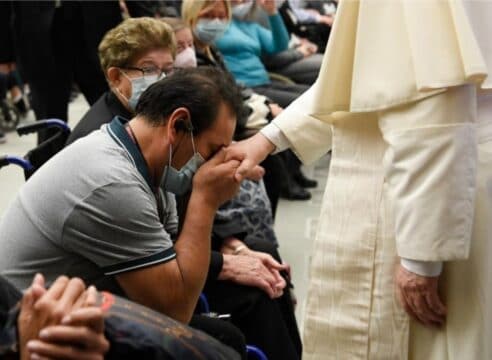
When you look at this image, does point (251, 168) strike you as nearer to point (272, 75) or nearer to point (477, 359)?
point (477, 359)

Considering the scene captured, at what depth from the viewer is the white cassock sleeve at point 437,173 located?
1184 millimetres

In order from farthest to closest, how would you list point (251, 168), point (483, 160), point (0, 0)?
point (0, 0) < point (251, 168) < point (483, 160)

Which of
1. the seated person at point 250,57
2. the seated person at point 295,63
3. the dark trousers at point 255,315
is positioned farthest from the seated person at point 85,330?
the seated person at point 295,63

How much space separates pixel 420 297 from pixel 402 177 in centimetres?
22

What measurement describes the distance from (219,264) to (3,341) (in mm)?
1042

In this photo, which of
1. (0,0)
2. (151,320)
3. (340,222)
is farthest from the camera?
(0,0)

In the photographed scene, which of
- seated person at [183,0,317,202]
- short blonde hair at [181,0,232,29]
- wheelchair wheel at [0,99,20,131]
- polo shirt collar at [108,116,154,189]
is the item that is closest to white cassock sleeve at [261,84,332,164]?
polo shirt collar at [108,116,154,189]

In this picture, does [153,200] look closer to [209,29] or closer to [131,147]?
[131,147]

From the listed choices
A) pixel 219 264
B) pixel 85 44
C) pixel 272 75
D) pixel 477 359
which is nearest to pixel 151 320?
pixel 477 359

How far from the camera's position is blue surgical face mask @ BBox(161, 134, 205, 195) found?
1598 mm

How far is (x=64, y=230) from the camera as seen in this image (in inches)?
55.6

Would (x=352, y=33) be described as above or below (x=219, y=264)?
above

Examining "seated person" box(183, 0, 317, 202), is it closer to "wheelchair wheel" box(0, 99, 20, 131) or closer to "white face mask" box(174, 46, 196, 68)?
"white face mask" box(174, 46, 196, 68)

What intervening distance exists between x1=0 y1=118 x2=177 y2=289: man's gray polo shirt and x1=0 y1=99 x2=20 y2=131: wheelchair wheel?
3.85 m
